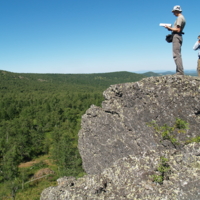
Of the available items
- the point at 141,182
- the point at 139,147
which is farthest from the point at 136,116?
the point at 141,182

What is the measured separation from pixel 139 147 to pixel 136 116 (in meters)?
1.63

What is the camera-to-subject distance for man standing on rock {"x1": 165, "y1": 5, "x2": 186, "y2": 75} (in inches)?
387

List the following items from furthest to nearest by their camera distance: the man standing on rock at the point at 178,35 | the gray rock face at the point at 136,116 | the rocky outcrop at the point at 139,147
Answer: the man standing on rock at the point at 178,35 → the gray rock face at the point at 136,116 → the rocky outcrop at the point at 139,147

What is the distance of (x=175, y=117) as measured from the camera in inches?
359

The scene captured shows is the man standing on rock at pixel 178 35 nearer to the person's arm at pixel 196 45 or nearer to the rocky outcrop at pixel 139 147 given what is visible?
the rocky outcrop at pixel 139 147

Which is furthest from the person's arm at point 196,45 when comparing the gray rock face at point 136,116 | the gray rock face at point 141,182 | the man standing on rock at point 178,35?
the gray rock face at point 141,182

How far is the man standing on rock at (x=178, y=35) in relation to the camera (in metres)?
9.83

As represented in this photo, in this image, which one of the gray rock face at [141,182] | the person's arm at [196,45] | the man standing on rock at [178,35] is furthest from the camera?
the person's arm at [196,45]

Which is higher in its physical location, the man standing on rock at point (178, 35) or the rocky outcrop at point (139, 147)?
the man standing on rock at point (178, 35)

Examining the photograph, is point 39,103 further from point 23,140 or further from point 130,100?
point 130,100

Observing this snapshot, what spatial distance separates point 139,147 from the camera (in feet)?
31.5

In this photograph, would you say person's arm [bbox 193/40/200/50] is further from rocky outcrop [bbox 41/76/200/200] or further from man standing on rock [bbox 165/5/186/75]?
rocky outcrop [bbox 41/76/200/200]

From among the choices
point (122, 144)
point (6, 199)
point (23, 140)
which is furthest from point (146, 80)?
point (23, 140)

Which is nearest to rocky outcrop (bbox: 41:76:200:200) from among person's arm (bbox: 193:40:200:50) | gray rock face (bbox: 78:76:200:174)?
gray rock face (bbox: 78:76:200:174)
